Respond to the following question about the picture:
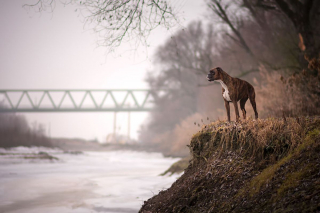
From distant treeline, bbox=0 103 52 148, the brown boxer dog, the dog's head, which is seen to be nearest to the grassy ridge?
the brown boxer dog

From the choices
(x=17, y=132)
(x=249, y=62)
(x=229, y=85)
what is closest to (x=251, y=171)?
(x=229, y=85)

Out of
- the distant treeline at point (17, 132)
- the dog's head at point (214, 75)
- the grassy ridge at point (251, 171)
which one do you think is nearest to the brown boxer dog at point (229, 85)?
the dog's head at point (214, 75)

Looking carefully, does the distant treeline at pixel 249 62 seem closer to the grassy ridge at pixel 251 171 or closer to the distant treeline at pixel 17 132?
the grassy ridge at pixel 251 171

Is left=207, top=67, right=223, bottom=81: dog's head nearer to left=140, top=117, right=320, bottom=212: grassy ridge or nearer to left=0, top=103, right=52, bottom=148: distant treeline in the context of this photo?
left=140, top=117, right=320, bottom=212: grassy ridge

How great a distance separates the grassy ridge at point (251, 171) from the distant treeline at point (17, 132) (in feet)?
55.1

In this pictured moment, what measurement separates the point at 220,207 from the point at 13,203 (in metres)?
4.73

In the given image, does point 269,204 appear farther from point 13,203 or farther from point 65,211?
point 13,203

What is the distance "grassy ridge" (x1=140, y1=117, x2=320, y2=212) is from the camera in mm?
2842

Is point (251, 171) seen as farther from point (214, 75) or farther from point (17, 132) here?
point (17, 132)

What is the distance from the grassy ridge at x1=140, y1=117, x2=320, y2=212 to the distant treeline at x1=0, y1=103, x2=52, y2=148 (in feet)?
55.1

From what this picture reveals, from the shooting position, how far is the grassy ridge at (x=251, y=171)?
2.84 meters

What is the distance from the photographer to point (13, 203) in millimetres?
6465

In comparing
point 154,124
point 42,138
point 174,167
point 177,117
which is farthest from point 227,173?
point 154,124

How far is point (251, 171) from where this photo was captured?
3598 millimetres
